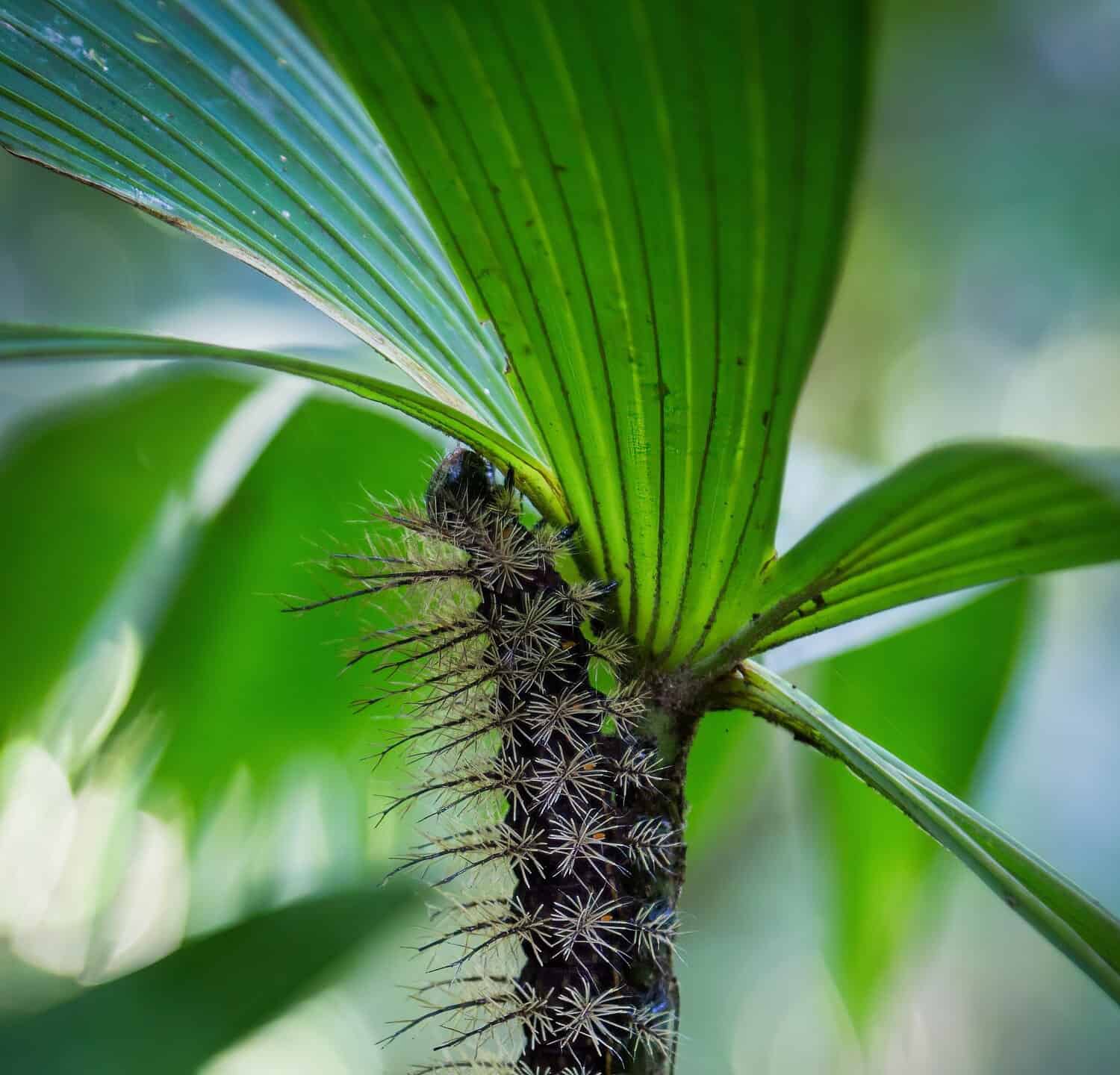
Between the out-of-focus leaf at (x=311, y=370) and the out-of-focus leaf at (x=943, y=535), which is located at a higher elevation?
the out-of-focus leaf at (x=311, y=370)

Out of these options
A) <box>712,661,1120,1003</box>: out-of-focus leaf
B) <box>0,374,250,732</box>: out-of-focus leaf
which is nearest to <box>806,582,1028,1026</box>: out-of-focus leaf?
<box>712,661,1120,1003</box>: out-of-focus leaf

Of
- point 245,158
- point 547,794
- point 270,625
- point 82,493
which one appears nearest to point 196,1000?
point 270,625

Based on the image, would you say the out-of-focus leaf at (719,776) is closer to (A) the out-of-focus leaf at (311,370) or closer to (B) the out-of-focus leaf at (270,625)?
(B) the out-of-focus leaf at (270,625)

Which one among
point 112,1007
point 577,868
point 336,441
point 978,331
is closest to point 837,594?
point 577,868

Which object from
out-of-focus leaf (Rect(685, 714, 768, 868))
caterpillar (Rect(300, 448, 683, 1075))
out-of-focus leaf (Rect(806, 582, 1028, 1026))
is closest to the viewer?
caterpillar (Rect(300, 448, 683, 1075))

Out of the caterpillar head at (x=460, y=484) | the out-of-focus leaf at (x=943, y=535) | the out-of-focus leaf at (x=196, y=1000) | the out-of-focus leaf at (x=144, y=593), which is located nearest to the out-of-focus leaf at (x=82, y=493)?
the out-of-focus leaf at (x=144, y=593)

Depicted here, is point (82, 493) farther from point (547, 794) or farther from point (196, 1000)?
point (547, 794)

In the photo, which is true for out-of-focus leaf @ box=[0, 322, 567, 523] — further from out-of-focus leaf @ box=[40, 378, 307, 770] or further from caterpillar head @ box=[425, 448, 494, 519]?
out-of-focus leaf @ box=[40, 378, 307, 770]
